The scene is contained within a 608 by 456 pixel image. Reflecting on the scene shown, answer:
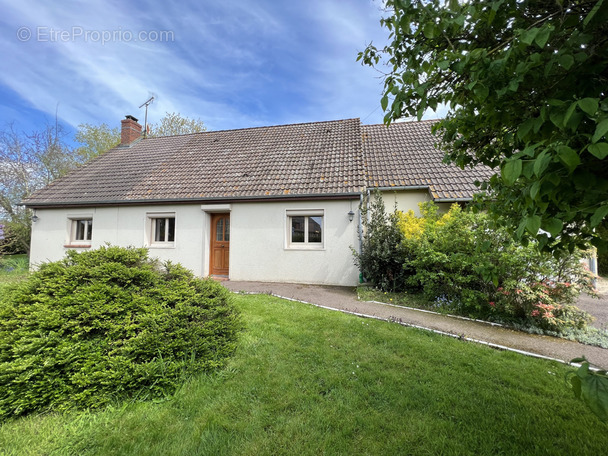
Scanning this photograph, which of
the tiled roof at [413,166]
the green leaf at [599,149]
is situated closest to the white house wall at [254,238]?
the tiled roof at [413,166]

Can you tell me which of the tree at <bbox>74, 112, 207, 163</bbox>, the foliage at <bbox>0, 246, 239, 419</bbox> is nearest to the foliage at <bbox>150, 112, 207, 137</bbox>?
the tree at <bbox>74, 112, 207, 163</bbox>

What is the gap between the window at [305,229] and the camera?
9.02 metres

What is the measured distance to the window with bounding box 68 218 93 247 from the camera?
1094 cm

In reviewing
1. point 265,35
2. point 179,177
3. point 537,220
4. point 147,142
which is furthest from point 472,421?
point 147,142

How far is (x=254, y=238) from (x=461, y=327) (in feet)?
22.2

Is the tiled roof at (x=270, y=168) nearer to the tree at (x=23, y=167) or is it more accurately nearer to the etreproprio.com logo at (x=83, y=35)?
the etreproprio.com logo at (x=83, y=35)

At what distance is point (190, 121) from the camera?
25.7 meters

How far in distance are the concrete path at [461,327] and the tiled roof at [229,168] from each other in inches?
140

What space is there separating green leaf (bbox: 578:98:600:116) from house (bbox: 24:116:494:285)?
749cm

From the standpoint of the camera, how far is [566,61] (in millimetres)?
1142

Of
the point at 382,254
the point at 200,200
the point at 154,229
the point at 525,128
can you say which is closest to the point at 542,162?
the point at 525,128

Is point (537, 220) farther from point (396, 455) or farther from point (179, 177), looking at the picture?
point (179, 177)

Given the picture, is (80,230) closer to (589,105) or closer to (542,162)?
(542,162)

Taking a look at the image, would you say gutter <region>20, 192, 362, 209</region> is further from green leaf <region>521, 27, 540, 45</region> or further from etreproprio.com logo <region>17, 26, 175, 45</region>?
green leaf <region>521, 27, 540, 45</region>
